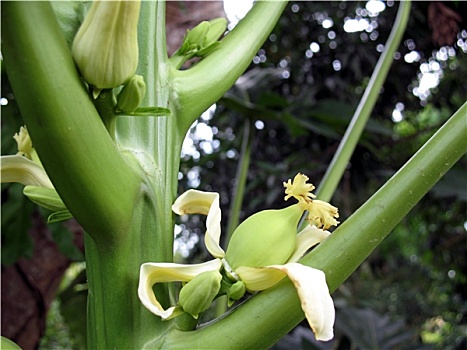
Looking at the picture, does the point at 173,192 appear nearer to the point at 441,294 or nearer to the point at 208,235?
the point at 208,235

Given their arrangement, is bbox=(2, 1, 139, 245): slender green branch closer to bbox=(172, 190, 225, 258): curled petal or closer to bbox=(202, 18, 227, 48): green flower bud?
bbox=(172, 190, 225, 258): curled petal

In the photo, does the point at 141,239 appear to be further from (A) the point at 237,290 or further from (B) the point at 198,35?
(B) the point at 198,35

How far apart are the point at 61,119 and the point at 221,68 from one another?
0.67ft

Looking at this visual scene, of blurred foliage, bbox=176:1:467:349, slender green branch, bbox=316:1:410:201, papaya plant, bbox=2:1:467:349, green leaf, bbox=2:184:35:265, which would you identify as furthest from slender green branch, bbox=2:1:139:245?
blurred foliage, bbox=176:1:467:349

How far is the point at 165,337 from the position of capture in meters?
0.37

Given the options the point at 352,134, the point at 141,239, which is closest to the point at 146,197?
the point at 141,239

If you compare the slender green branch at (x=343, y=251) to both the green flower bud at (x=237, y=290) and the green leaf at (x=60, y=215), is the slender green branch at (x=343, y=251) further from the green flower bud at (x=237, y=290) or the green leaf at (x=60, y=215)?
the green leaf at (x=60, y=215)

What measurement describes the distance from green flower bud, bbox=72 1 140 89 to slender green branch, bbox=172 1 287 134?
115mm

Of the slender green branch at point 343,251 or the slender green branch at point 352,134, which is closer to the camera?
the slender green branch at point 343,251

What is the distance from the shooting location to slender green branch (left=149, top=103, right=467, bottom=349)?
1.18 ft

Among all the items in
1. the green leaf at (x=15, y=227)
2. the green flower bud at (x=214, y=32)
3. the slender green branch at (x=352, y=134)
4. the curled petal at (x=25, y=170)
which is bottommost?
the green leaf at (x=15, y=227)

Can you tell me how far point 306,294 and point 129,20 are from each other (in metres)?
0.19

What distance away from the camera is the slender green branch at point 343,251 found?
14.1 inches

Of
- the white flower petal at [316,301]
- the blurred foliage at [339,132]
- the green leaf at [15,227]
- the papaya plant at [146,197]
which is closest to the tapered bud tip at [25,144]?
the papaya plant at [146,197]
